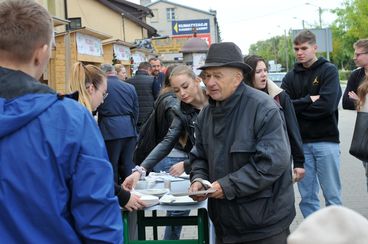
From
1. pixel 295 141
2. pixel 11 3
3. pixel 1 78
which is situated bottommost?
pixel 295 141

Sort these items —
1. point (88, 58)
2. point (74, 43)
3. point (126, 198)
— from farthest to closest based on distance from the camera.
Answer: point (88, 58) → point (74, 43) → point (126, 198)

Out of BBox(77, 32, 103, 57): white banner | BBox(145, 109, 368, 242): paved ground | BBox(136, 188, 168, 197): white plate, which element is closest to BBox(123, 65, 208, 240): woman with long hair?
BBox(136, 188, 168, 197): white plate

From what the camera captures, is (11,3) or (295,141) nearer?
(11,3)

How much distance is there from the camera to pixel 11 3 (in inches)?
83.7

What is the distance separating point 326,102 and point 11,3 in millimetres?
3797

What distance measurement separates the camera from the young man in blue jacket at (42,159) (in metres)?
2.02

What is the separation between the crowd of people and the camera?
2.03 meters

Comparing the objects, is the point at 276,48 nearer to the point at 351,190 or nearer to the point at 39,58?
the point at 351,190

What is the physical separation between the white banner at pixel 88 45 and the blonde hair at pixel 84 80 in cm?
755

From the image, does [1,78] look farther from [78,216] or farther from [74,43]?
[74,43]

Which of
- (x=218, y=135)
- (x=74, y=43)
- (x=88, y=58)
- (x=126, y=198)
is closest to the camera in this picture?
(x=218, y=135)

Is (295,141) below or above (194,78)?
below

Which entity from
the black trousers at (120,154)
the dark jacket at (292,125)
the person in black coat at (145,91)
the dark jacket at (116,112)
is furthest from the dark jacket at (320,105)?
the person in black coat at (145,91)

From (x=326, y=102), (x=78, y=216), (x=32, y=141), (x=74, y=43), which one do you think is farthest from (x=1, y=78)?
(x=74, y=43)
